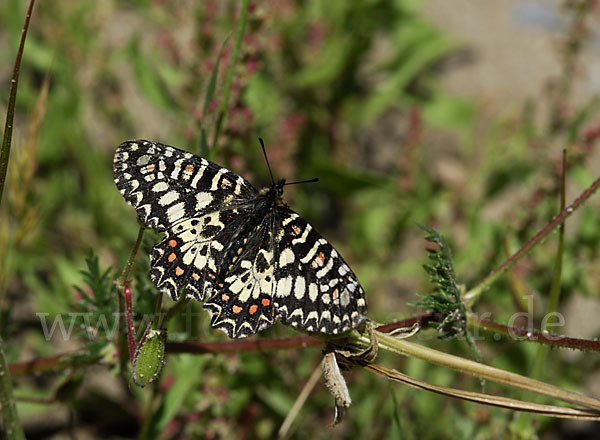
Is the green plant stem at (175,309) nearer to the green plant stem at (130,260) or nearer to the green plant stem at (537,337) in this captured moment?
the green plant stem at (130,260)

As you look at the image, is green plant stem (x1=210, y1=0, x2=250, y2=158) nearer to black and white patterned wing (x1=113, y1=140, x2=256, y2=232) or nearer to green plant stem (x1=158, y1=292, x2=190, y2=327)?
black and white patterned wing (x1=113, y1=140, x2=256, y2=232)

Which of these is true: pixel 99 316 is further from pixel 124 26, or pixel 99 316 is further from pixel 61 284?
pixel 124 26

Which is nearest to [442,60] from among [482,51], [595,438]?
[482,51]

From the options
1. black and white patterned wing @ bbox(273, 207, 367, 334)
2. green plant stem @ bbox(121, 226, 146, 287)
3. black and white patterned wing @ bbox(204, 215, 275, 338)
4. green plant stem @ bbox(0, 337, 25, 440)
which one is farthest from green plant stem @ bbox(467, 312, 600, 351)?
green plant stem @ bbox(0, 337, 25, 440)

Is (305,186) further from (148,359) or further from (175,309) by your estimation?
(148,359)

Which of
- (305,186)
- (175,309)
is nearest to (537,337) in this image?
(175,309)

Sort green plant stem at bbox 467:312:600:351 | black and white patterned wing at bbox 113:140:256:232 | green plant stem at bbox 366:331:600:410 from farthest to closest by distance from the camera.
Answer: black and white patterned wing at bbox 113:140:256:232
green plant stem at bbox 467:312:600:351
green plant stem at bbox 366:331:600:410
